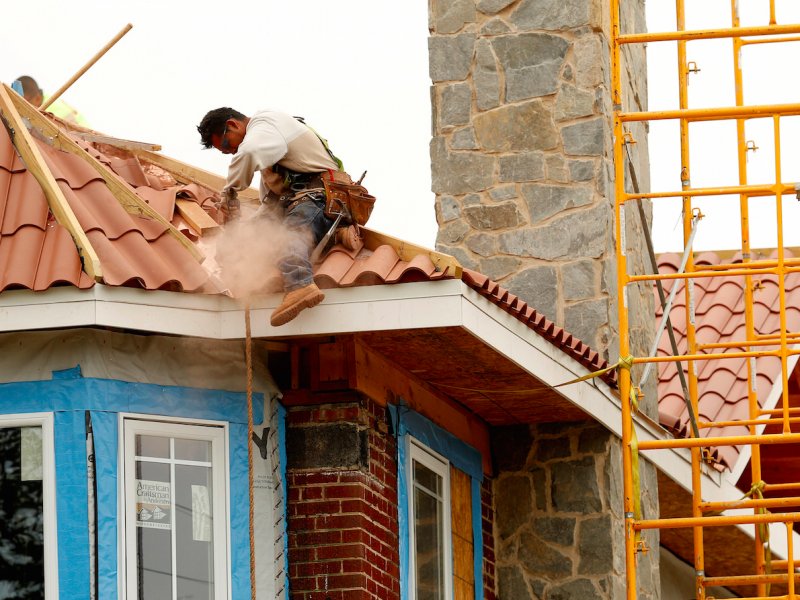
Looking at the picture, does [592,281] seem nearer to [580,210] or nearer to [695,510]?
[580,210]

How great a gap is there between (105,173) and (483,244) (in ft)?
12.2

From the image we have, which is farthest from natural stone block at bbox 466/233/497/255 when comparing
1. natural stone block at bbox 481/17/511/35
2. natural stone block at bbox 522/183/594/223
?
natural stone block at bbox 481/17/511/35

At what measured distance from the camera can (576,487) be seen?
41.2 ft

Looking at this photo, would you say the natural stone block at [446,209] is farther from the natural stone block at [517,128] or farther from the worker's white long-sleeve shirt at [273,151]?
the worker's white long-sleeve shirt at [273,151]

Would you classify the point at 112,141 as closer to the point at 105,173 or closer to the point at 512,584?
the point at 105,173

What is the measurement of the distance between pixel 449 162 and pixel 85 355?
15.1 feet

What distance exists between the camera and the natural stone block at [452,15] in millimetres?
13750

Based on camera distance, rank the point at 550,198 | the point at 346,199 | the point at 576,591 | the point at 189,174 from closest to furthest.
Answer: the point at 346,199, the point at 189,174, the point at 576,591, the point at 550,198

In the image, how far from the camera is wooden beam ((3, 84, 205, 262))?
33.3 ft

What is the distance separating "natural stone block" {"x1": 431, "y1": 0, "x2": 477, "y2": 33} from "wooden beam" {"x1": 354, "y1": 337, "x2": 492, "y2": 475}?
299 centimetres

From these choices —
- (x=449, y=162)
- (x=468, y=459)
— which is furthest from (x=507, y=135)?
(x=468, y=459)

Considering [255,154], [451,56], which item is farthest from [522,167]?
[255,154]

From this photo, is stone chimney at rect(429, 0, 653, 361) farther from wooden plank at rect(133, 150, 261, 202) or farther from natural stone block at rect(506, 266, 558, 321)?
wooden plank at rect(133, 150, 261, 202)

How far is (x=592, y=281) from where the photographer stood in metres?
13.0
